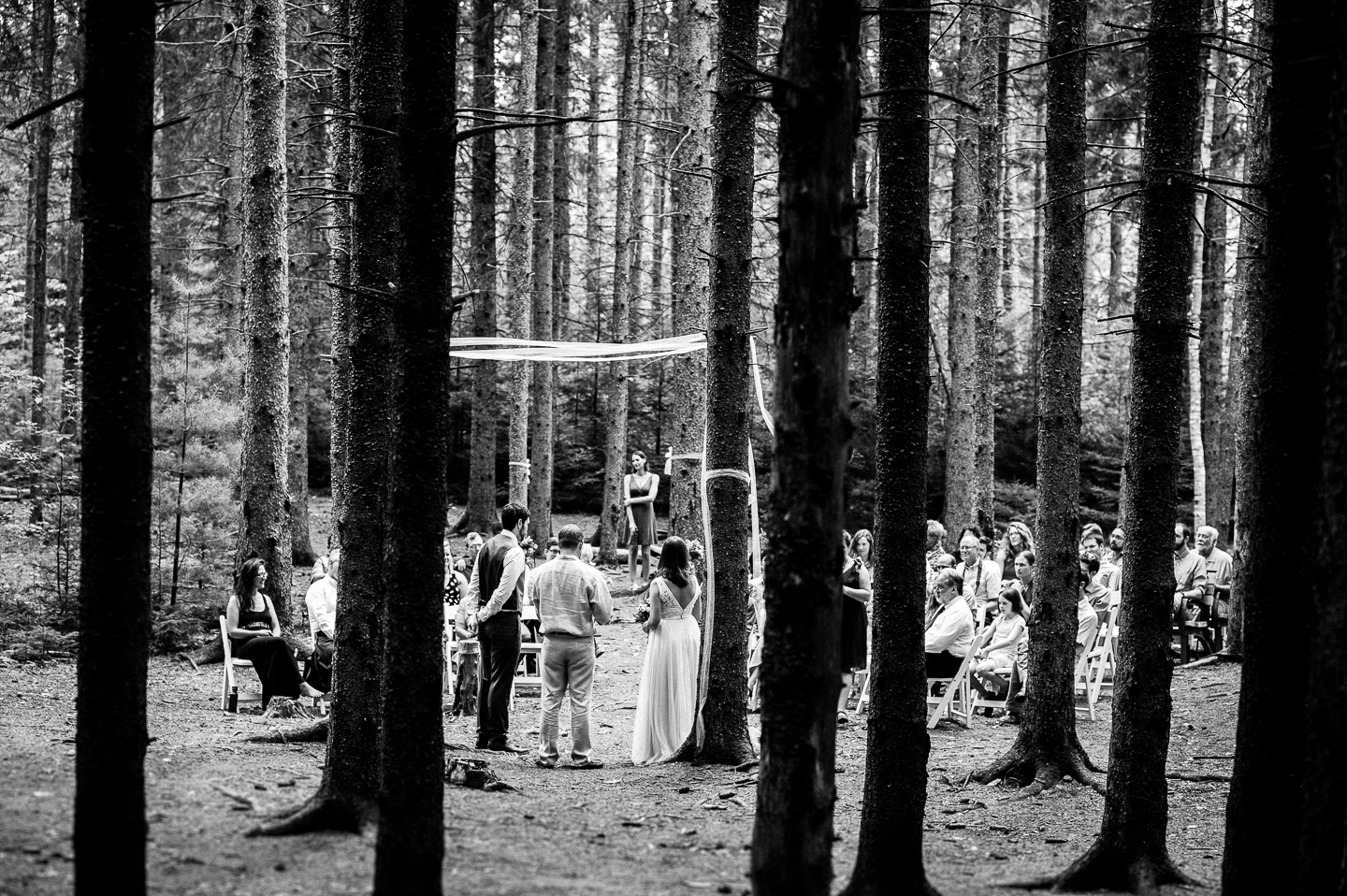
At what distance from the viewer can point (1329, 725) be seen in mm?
4312

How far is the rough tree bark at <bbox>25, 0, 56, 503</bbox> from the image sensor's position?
18.7 meters

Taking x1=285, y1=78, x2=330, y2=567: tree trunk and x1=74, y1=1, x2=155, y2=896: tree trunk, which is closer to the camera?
x1=74, y1=1, x2=155, y2=896: tree trunk

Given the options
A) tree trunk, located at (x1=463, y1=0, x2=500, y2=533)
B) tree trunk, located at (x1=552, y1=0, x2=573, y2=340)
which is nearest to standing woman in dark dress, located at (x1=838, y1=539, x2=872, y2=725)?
tree trunk, located at (x1=463, y1=0, x2=500, y2=533)

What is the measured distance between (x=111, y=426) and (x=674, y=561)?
6006mm

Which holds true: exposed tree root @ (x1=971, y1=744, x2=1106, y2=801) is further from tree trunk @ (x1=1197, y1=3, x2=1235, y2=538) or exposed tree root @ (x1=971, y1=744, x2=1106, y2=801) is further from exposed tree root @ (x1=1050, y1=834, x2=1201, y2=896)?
tree trunk @ (x1=1197, y1=3, x2=1235, y2=538)

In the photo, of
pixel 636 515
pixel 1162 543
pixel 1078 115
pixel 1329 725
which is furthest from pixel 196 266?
pixel 1329 725

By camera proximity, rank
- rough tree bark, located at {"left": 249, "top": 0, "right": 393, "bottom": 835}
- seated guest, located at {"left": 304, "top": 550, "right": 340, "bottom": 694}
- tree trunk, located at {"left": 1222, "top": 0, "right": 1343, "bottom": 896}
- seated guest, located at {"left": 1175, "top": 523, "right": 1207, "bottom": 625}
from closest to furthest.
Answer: tree trunk, located at {"left": 1222, "top": 0, "right": 1343, "bottom": 896}, rough tree bark, located at {"left": 249, "top": 0, "right": 393, "bottom": 835}, seated guest, located at {"left": 304, "top": 550, "right": 340, "bottom": 694}, seated guest, located at {"left": 1175, "top": 523, "right": 1207, "bottom": 625}

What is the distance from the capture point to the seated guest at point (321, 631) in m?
11.9

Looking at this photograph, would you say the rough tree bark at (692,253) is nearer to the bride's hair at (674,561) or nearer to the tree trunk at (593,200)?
the bride's hair at (674,561)

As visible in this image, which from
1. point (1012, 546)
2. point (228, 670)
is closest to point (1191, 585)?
point (1012, 546)

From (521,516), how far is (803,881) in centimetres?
628

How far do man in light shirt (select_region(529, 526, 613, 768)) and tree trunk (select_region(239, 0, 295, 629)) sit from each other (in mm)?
4736

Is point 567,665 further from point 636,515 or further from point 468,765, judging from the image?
point 636,515

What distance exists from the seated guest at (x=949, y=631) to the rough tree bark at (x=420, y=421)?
24.5 feet
